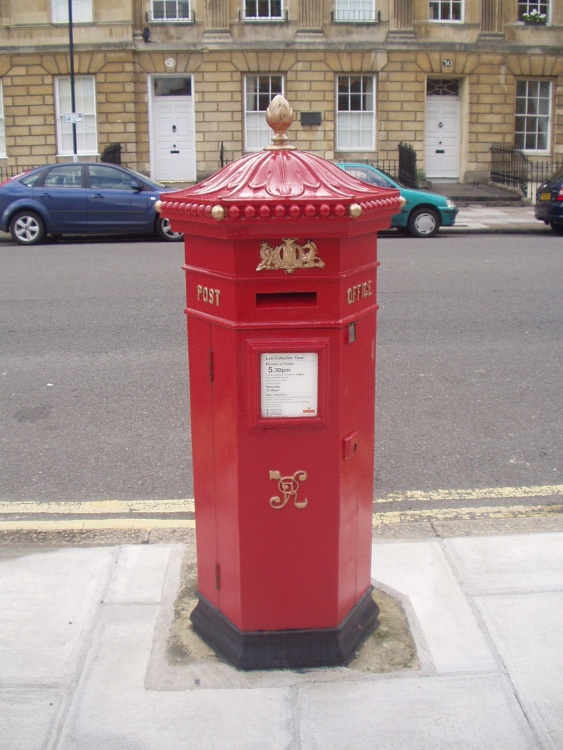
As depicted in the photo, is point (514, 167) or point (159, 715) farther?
point (514, 167)

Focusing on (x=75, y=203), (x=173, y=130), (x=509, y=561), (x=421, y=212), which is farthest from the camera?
(x=173, y=130)

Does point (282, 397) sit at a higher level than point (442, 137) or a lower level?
lower

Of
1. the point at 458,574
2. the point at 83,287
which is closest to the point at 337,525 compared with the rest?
the point at 458,574

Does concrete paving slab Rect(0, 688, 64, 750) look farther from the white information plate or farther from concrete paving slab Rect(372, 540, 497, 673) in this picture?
concrete paving slab Rect(372, 540, 497, 673)

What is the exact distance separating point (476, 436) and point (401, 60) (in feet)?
72.3

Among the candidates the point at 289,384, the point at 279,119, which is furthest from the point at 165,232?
the point at 289,384

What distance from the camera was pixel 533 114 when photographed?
26.8 m

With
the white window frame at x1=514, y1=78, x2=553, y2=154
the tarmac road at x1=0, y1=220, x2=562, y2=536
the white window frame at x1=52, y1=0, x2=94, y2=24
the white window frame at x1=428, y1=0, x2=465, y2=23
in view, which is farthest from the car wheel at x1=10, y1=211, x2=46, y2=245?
the white window frame at x1=514, y1=78, x2=553, y2=154

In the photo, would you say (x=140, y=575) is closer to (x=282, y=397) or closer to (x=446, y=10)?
(x=282, y=397)

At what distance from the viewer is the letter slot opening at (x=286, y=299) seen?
273 centimetres

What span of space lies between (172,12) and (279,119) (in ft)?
79.8

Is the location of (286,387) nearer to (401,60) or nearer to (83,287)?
Result: (83,287)

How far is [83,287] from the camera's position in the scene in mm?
10422

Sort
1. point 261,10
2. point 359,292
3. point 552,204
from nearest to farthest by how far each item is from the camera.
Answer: point 359,292 → point 552,204 → point 261,10
